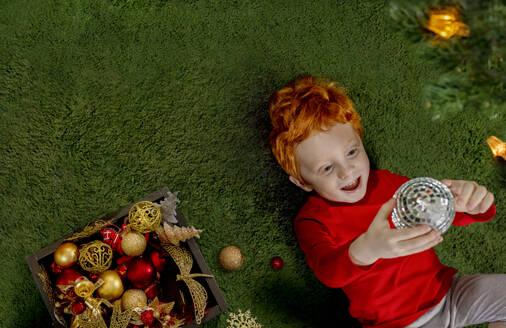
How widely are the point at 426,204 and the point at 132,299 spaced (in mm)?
789

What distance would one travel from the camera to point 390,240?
0.94 meters

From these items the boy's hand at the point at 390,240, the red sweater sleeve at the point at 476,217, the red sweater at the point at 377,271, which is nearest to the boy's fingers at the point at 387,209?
the boy's hand at the point at 390,240

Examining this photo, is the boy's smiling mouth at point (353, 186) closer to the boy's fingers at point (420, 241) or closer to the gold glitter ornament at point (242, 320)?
the boy's fingers at point (420, 241)

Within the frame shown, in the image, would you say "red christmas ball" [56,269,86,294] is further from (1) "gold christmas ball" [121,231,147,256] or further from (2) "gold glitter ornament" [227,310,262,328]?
(2) "gold glitter ornament" [227,310,262,328]

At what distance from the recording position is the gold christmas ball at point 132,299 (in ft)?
3.90

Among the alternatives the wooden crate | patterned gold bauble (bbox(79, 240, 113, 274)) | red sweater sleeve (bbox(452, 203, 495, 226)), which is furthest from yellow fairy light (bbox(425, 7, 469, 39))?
patterned gold bauble (bbox(79, 240, 113, 274))

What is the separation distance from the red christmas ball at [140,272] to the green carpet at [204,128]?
28cm

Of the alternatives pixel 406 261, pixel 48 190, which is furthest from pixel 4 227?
pixel 406 261

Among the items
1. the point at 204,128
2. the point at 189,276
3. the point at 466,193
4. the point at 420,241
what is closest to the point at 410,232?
the point at 420,241

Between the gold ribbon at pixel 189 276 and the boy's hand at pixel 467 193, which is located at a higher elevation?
the boy's hand at pixel 467 193

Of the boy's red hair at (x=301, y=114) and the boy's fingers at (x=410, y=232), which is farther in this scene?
the boy's red hair at (x=301, y=114)

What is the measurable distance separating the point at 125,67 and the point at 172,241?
0.64m

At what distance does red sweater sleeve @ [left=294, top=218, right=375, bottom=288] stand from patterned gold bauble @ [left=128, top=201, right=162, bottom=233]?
431 mm

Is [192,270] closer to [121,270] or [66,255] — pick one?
[121,270]
